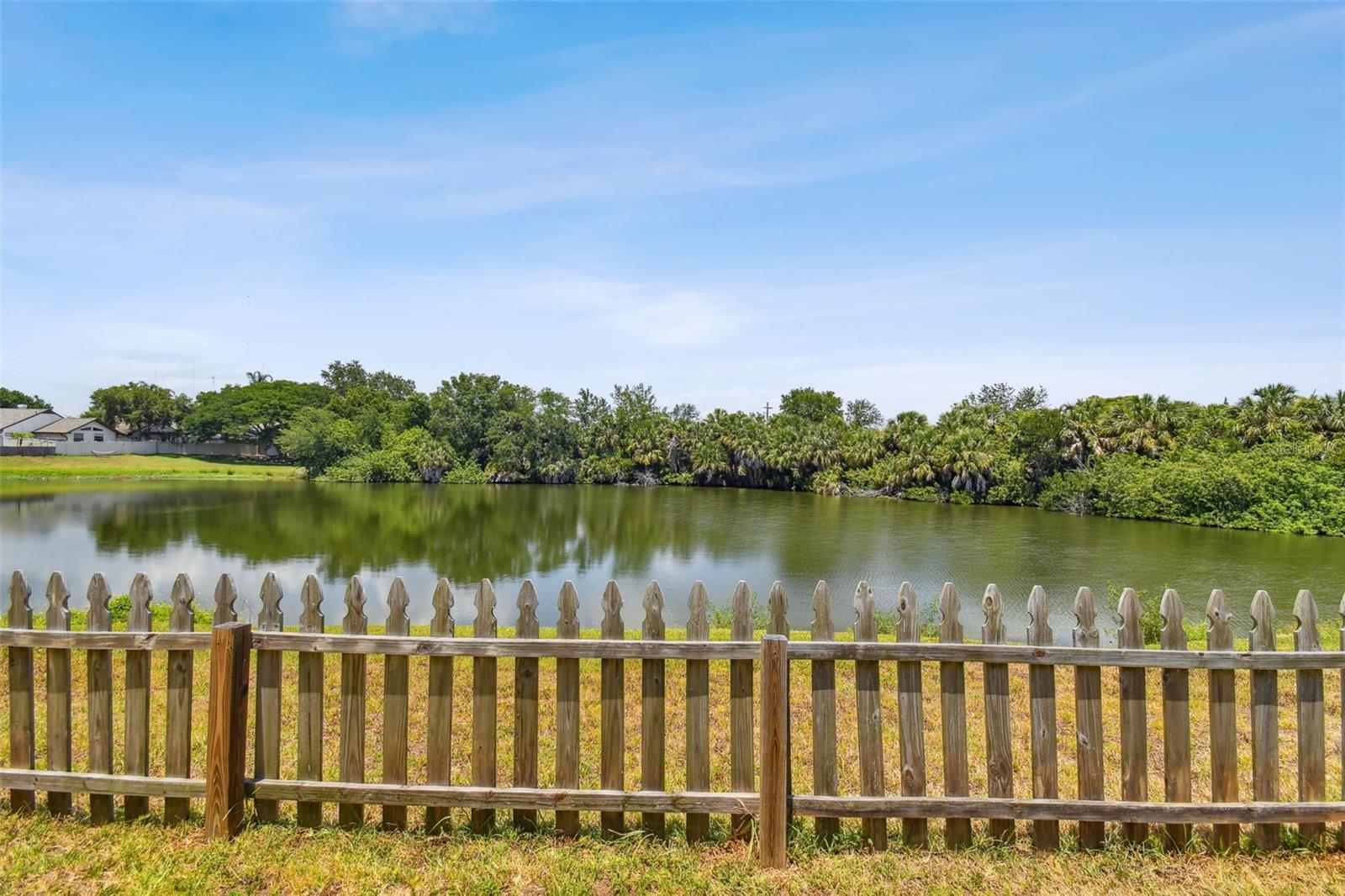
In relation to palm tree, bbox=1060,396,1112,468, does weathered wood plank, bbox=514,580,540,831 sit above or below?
below

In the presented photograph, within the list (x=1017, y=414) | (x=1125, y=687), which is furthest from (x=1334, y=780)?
(x=1017, y=414)

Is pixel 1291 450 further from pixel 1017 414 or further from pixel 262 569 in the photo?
pixel 262 569

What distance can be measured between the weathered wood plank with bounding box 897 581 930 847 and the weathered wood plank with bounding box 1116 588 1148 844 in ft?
3.13

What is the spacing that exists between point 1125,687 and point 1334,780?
107 inches

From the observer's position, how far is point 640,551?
29.6 metres

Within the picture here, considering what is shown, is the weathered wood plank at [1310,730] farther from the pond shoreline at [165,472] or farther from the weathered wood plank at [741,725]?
the pond shoreline at [165,472]

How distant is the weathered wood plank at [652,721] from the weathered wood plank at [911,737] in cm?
114

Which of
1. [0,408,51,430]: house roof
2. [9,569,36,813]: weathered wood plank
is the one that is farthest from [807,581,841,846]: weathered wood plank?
[0,408,51,430]: house roof

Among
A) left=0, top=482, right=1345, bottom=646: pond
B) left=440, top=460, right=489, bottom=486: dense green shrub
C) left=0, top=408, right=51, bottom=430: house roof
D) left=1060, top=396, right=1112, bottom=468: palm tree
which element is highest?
left=0, top=408, right=51, bottom=430: house roof

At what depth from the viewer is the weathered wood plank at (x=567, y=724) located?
3600 millimetres

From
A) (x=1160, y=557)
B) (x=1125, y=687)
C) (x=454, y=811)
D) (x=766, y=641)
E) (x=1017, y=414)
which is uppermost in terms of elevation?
(x=1017, y=414)

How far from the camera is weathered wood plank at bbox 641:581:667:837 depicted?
3541mm

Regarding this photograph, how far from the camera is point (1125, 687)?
350cm

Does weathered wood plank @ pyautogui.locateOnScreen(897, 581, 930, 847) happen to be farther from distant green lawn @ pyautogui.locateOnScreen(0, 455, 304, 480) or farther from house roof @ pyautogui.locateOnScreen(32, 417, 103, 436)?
house roof @ pyautogui.locateOnScreen(32, 417, 103, 436)
